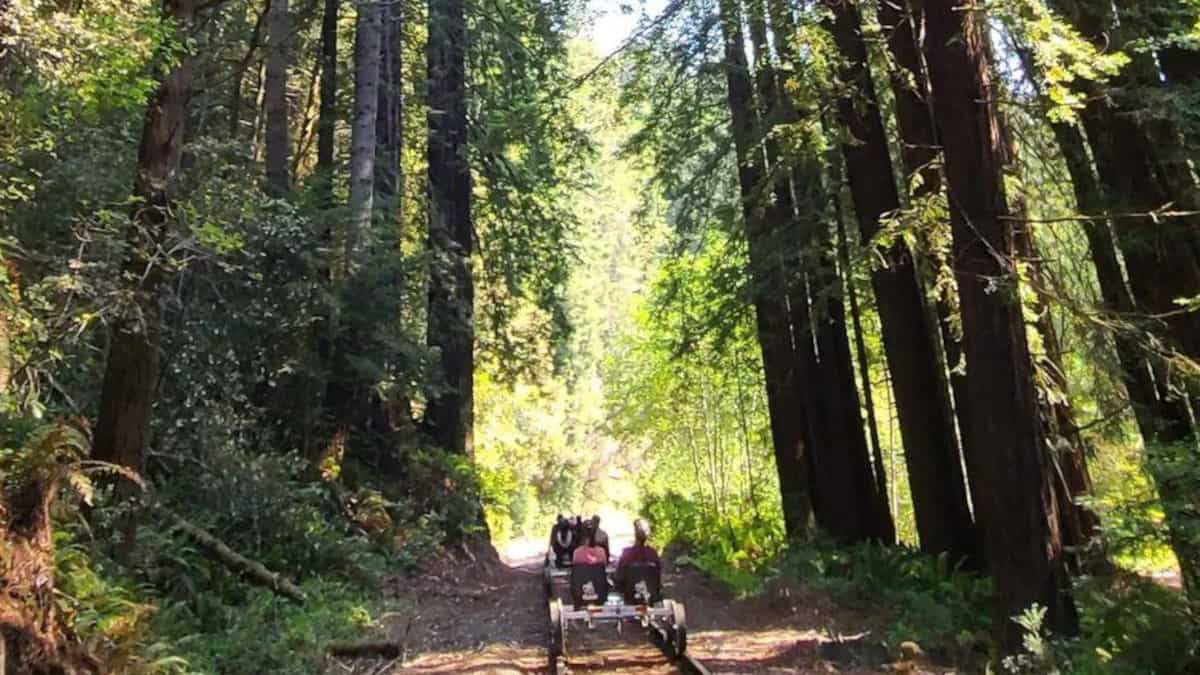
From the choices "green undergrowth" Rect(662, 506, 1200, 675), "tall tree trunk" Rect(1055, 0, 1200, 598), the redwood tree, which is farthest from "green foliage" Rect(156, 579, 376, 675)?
"tall tree trunk" Rect(1055, 0, 1200, 598)

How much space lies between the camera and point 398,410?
18656 mm

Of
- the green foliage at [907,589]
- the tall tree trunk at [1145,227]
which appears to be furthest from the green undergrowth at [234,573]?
the tall tree trunk at [1145,227]

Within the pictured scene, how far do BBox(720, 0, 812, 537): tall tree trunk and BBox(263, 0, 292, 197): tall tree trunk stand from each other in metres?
6.93

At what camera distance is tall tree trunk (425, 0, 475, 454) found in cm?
1855

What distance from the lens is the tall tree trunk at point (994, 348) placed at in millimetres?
7977

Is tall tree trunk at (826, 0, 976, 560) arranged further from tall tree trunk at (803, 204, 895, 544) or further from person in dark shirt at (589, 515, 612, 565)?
person in dark shirt at (589, 515, 612, 565)

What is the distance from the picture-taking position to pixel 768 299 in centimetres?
1488

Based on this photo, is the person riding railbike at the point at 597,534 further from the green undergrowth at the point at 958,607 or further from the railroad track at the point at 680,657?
the railroad track at the point at 680,657

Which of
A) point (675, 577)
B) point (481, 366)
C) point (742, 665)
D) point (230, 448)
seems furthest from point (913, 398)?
point (481, 366)

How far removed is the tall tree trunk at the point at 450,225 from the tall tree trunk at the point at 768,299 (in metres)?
5.79

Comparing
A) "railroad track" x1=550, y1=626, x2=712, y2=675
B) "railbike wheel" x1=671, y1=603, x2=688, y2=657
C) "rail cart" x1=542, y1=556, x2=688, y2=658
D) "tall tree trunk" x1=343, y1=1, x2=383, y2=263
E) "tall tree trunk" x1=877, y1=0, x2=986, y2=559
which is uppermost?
"tall tree trunk" x1=343, y1=1, x2=383, y2=263

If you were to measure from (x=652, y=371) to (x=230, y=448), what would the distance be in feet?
72.8

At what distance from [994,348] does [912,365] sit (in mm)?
4309

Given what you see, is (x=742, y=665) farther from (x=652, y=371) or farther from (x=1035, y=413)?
(x=652, y=371)
